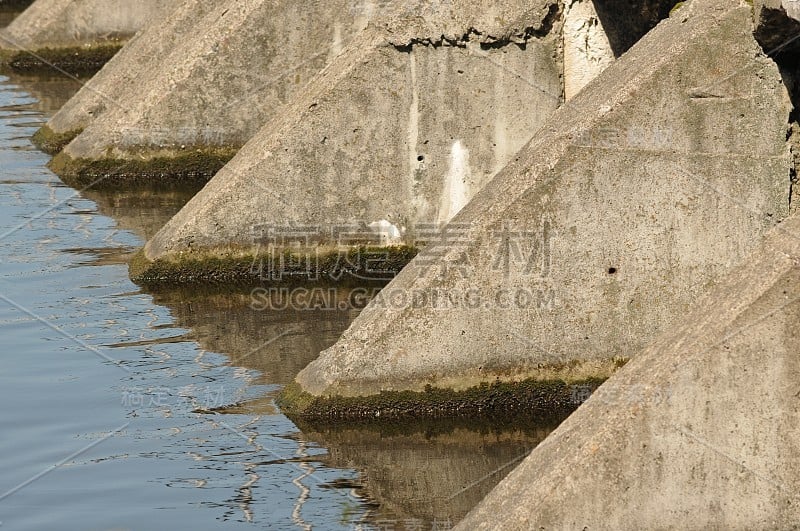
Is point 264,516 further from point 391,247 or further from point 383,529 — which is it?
point 391,247

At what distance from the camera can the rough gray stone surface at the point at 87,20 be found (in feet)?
62.0

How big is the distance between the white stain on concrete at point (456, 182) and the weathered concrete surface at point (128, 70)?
4.43m

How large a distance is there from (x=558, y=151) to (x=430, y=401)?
1528 millimetres

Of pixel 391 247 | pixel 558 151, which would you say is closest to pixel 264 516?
pixel 558 151

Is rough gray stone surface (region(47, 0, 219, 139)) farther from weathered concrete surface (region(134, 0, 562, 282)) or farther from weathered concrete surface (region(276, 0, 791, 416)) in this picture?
weathered concrete surface (region(276, 0, 791, 416))

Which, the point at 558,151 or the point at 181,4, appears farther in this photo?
the point at 181,4

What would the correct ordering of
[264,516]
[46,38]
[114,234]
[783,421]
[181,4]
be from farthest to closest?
[46,38] < [181,4] < [114,234] < [264,516] < [783,421]

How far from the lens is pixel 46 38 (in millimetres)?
19234

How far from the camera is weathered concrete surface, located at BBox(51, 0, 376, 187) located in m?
12.8

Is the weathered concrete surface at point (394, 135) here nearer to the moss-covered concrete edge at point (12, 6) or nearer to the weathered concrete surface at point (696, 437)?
the weathered concrete surface at point (696, 437)

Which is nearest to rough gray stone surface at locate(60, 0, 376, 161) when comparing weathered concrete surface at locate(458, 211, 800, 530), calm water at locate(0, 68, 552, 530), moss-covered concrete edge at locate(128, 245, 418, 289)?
calm water at locate(0, 68, 552, 530)

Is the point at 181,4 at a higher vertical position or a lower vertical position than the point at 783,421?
higher

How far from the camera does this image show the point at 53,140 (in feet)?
50.4

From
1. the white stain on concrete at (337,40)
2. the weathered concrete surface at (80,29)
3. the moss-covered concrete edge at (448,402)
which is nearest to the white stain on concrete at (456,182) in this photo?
the white stain on concrete at (337,40)
